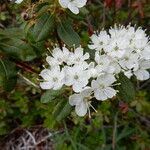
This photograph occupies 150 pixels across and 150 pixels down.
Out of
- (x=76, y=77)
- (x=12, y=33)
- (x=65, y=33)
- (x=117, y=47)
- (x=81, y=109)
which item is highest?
(x=12, y=33)

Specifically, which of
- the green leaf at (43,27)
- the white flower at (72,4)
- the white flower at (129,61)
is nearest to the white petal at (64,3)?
the white flower at (72,4)

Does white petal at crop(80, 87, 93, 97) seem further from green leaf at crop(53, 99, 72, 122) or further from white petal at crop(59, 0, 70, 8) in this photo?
white petal at crop(59, 0, 70, 8)

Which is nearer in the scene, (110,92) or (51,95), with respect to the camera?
(110,92)

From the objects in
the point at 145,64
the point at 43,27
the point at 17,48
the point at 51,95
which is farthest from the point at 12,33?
the point at 145,64

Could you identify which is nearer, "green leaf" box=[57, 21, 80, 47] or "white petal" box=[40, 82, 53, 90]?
"white petal" box=[40, 82, 53, 90]

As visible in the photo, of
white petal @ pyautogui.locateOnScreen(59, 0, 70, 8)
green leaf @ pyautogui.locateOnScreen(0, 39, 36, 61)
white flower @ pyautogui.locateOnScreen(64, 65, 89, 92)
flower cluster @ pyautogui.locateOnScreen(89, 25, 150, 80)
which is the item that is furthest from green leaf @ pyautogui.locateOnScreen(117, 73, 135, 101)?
green leaf @ pyautogui.locateOnScreen(0, 39, 36, 61)

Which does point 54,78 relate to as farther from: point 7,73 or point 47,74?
point 7,73
